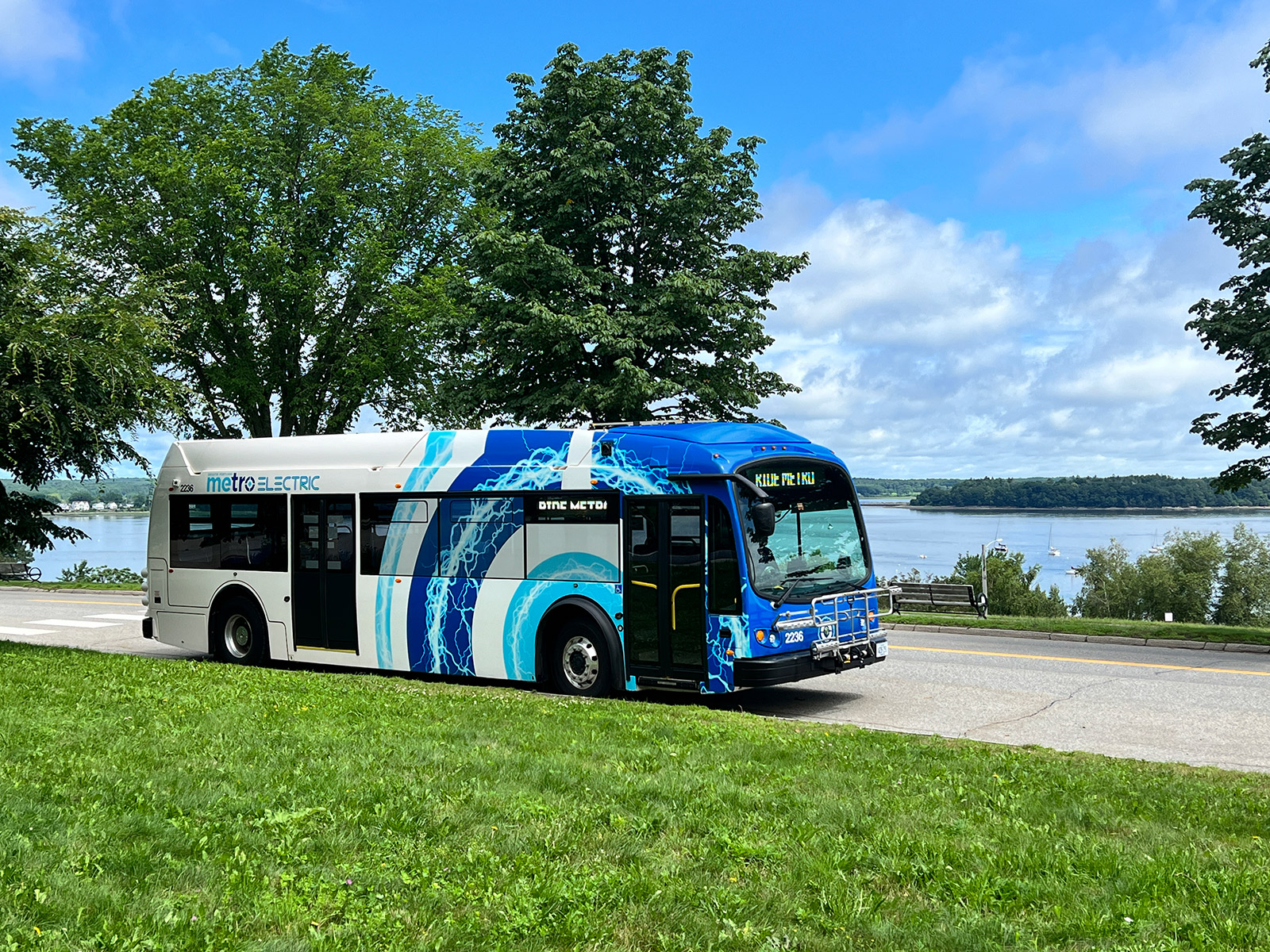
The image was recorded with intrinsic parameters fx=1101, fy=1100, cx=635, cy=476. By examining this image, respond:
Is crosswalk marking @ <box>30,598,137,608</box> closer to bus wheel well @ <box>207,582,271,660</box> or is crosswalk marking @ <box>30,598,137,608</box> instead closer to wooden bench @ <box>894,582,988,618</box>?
bus wheel well @ <box>207,582,271,660</box>

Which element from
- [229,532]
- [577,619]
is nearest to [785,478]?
[577,619]

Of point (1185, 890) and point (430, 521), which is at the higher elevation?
point (430, 521)

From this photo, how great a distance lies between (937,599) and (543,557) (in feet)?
50.3

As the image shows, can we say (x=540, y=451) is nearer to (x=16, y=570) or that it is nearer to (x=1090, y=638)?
(x=1090, y=638)

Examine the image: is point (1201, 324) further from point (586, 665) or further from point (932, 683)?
point (586, 665)

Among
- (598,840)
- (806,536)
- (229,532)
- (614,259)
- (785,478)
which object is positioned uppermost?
(614,259)

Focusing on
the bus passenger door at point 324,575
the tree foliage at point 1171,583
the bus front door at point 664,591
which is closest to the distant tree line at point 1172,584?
the tree foliage at point 1171,583

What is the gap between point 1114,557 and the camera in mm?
93188

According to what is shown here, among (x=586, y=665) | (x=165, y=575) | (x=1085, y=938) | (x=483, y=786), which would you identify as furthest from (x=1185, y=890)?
(x=165, y=575)

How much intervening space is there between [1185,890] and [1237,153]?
18.7 m

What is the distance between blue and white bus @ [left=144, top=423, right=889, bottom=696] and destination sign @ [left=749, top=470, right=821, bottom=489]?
1.1 inches

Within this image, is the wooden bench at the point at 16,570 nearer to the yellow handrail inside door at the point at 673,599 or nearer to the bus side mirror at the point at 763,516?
the yellow handrail inside door at the point at 673,599

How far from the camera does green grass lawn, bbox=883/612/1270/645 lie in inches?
784

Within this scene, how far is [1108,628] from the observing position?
831 inches
